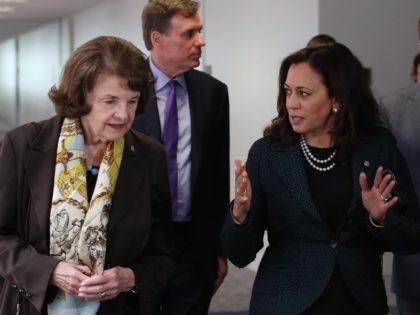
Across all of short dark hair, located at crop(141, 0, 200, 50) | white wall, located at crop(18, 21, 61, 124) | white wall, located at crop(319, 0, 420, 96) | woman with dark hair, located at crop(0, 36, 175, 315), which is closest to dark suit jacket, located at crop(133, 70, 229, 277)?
short dark hair, located at crop(141, 0, 200, 50)

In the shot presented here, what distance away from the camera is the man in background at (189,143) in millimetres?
3670

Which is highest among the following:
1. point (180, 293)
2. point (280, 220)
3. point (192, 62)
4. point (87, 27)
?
point (87, 27)

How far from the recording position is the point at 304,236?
9.35ft

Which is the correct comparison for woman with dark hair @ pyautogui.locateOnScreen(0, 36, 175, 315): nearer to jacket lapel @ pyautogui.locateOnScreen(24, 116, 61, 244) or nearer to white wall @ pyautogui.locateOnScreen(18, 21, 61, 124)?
jacket lapel @ pyautogui.locateOnScreen(24, 116, 61, 244)

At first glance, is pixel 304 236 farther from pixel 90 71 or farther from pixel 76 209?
pixel 90 71

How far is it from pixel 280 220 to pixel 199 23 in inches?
55.7

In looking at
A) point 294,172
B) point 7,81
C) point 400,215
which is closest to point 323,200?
point 294,172

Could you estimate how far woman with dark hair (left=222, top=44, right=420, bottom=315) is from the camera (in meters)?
2.82

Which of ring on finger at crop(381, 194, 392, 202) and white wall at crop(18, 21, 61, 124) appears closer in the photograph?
ring on finger at crop(381, 194, 392, 202)

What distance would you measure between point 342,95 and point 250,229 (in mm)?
560

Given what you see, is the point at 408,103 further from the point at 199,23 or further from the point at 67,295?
the point at 67,295

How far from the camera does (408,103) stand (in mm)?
3486

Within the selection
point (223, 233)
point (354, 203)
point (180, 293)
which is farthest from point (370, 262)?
point (180, 293)

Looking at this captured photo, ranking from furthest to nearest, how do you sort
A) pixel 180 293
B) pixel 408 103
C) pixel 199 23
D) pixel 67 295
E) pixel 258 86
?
pixel 258 86
pixel 199 23
pixel 180 293
pixel 408 103
pixel 67 295
